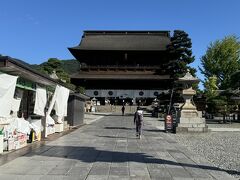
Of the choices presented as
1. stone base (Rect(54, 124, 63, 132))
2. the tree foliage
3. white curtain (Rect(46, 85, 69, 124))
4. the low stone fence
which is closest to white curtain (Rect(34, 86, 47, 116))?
white curtain (Rect(46, 85, 69, 124))

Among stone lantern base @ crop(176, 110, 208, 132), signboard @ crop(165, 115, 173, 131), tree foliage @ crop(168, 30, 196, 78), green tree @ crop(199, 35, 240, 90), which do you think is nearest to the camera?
stone lantern base @ crop(176, 110, 208, 132)

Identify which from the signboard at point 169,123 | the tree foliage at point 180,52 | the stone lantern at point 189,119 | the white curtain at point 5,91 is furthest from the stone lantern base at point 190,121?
the tree foliage at point 180,52

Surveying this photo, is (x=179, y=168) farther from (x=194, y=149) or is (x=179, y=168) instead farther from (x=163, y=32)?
(x=163, y=32)

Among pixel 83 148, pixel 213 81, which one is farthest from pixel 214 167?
pixel 213 81

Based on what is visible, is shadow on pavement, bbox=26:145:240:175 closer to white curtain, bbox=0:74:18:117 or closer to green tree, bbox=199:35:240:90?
white curtain, bbox=0:74:18:117

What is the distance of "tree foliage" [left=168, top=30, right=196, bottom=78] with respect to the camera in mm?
43219

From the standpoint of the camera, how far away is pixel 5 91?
34.6 ft

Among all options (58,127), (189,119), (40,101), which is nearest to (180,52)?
(189,119)

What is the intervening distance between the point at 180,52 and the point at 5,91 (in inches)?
1404

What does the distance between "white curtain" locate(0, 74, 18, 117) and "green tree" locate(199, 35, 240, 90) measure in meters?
48.1

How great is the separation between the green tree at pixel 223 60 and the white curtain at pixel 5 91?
4806 centimetres

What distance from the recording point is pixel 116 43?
62438 millimetres

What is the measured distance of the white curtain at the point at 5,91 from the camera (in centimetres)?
1047

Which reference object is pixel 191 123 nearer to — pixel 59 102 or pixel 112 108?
pixel 59 102
